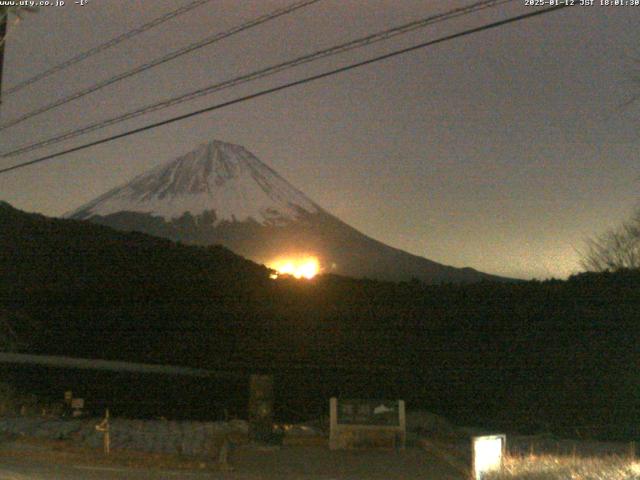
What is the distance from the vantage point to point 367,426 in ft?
47.1

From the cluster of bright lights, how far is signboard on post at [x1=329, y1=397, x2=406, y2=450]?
270 inches

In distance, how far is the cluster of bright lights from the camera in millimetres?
22553

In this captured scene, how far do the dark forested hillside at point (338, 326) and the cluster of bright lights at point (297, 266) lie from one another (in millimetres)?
1648

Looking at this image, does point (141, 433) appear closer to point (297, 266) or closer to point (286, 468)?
point (286, 468)

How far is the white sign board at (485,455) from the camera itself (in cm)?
951

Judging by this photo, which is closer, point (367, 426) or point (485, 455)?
point (485, 455)

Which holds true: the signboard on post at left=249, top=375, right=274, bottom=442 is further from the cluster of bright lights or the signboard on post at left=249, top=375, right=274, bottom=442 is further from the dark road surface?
the cluster of bright lights

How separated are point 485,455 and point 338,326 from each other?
33.3ft

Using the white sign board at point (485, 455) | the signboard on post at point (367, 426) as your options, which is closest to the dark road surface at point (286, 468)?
the signboard on post at point (367, 426)

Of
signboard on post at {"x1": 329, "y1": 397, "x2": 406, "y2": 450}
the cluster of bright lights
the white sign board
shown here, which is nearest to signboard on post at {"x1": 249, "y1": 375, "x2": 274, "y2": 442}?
signboard on post at {"x1": 329, "y1": 397, "x2": 406, "y2": 450}

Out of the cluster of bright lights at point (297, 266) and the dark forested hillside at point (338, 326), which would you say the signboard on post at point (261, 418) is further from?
the cluster of bright lights at point (297, 266)

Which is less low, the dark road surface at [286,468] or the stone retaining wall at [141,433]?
the stone retaining wall at [141,433]

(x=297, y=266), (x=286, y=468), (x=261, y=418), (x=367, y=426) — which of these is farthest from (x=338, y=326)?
(x=286, y=468)

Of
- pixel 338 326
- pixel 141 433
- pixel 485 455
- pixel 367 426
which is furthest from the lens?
pixel 338 326
